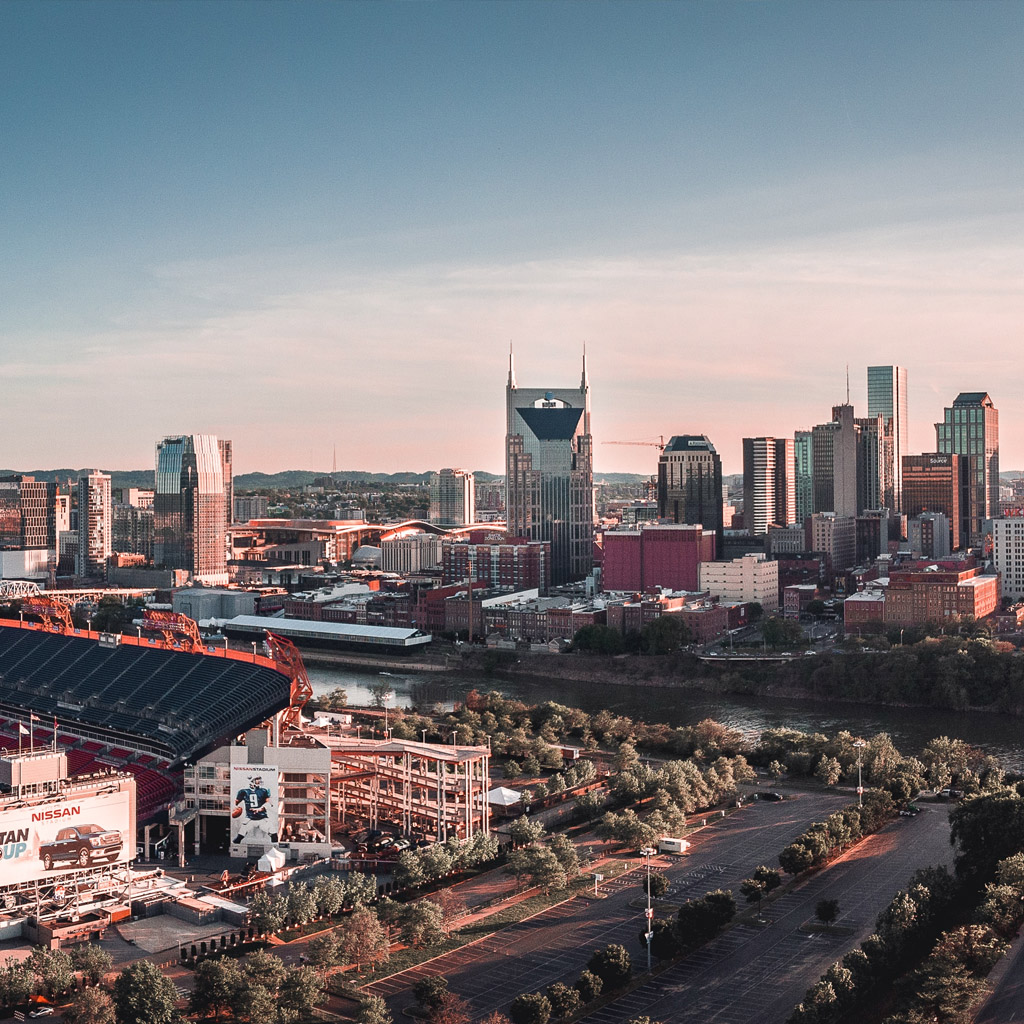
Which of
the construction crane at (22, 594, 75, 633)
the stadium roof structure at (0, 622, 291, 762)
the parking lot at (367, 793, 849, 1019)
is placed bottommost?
the parking lot at (367, 793, 849, 1019)

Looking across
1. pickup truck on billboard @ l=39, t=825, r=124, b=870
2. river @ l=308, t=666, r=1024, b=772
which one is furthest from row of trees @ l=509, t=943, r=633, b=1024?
river @ l=308, t=666, r=1024, b=772

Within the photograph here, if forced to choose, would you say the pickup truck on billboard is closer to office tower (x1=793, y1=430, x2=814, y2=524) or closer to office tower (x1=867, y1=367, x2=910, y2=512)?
office tower (x1=793, y1=430, x2=814, y2=524)

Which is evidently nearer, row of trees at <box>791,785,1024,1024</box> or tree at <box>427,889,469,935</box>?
row of trees at <box>791,785,1024,1024</box>

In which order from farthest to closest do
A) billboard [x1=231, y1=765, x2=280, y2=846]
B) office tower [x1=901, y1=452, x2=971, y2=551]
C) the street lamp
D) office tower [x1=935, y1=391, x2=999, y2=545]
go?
office tower [x1=935, y1=391, x2=999, y2=545]
office tower [x1=901, y1=452, x2=971, y2=551]
the street lamp
billboard [x1=231, y1=765, x2=280, y2=846]

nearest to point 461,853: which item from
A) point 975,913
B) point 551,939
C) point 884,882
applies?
point 551,939

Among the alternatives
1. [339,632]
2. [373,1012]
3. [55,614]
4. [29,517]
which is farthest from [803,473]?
[373,1012]

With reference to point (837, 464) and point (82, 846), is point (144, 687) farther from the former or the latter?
point (837, 464)

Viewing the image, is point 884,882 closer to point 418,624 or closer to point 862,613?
point 862,613
